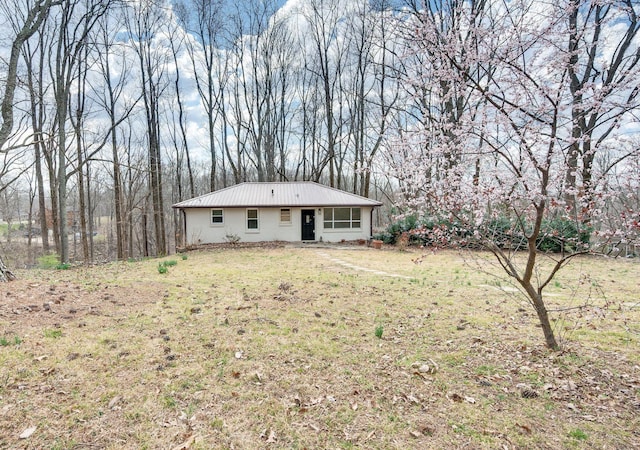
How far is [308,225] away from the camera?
16.9 m

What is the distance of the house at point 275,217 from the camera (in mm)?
16219

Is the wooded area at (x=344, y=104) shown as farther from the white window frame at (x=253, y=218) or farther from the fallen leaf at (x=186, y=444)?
the white window frame at (x=253, y=218)

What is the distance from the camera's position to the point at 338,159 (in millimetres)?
23875

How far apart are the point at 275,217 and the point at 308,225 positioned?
1786 mm

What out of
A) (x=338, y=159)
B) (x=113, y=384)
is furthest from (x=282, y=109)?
(x=113, y=384)

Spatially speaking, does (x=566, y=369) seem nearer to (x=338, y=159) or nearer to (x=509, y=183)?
(x=509, y=183)

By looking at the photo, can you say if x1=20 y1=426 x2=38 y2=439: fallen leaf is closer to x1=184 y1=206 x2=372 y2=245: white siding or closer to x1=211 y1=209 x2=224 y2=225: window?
x1=184 y1=206 x2=372 y2=245: white siding

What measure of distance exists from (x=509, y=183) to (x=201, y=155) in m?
24.3

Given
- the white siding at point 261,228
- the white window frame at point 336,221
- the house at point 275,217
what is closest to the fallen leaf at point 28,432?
the house at point 275,217

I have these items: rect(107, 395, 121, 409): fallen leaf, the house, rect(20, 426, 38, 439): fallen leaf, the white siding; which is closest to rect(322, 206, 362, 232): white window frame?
the house

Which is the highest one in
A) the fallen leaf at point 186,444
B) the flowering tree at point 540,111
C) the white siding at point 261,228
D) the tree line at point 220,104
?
the tree line at point 220,104

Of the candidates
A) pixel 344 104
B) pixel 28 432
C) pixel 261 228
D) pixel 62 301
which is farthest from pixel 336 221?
pixel 28 432

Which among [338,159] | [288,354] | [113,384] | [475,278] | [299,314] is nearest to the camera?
[113,384]

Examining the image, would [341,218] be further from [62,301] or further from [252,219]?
[62,301]
